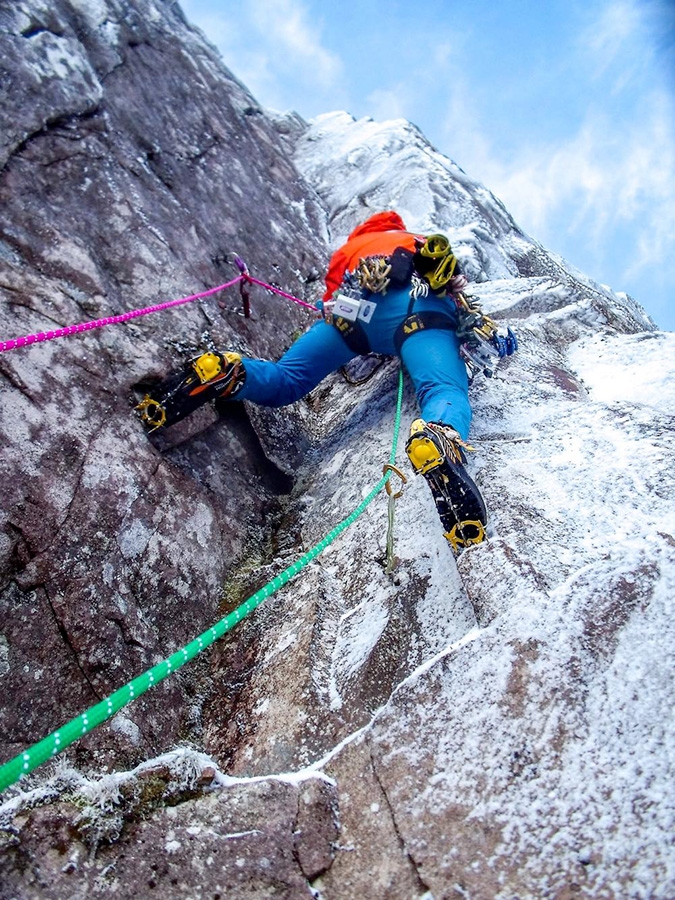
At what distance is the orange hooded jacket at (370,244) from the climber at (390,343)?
1 cm

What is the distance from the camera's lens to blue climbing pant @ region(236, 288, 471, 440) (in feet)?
13.0

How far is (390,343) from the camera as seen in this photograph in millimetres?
4781

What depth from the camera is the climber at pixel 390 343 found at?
13.1 ft

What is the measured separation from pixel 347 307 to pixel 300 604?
2.44 meters

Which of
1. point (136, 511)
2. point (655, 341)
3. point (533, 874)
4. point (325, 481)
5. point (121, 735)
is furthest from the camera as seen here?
point (655, 341)

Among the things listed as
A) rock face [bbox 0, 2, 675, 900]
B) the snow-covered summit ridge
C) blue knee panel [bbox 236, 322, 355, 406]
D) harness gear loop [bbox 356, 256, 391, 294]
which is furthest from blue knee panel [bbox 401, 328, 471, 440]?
the snow-covered summit ridge

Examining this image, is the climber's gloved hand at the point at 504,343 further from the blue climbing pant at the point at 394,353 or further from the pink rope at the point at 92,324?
the pink rope at the point at 92,324

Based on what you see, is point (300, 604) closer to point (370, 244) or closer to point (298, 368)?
point (298, 368)

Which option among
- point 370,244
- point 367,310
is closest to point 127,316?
point 367,310

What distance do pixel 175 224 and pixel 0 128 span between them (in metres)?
1.57

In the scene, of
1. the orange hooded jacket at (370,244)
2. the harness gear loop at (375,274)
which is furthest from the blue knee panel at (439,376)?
the orange hooded jacket at (370,244)

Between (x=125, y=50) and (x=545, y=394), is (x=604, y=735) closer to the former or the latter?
(x=545, y=394)

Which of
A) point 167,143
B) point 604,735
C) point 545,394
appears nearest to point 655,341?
point 545,394

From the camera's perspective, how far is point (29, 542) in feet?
10.00
